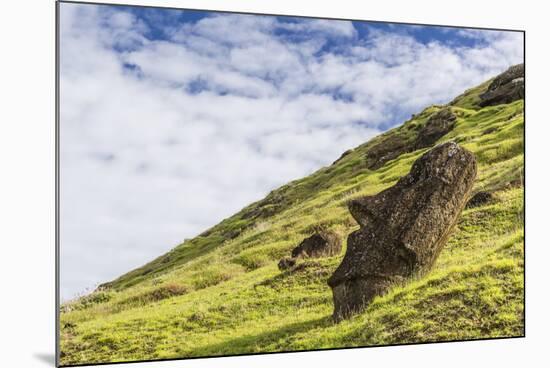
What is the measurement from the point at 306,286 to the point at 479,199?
198 inches

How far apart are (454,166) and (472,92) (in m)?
2.80

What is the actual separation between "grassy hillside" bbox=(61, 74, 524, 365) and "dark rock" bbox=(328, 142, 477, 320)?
408mm

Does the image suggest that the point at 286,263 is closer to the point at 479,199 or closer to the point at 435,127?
the point at 435,127

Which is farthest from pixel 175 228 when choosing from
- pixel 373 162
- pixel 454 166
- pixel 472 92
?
pixel 472 92

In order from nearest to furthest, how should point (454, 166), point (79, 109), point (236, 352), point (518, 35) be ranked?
1. point (79, 109)
2. point (236, 352)
3. point (454, 166)
4. point (518, 35)

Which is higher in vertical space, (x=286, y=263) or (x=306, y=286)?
(x=286, y=263)

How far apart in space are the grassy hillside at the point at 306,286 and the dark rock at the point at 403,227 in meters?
0.41

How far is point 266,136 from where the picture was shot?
700 inches

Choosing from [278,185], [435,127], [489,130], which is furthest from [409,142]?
[278,185]

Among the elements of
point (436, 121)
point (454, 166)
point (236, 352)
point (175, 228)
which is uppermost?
point (436, 121)

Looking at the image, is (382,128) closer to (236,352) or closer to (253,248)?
(253,248)

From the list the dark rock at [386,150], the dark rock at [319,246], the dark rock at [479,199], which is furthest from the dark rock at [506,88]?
the dark rock at [319,246]

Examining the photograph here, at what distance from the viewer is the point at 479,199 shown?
19.9 metres

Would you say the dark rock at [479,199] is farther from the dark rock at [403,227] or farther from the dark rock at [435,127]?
the dark rock at [435,127]
